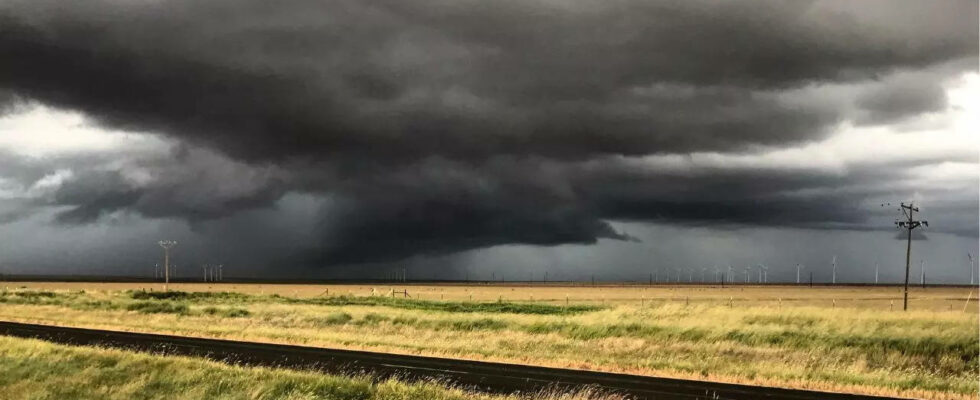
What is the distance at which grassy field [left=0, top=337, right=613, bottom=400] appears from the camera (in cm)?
1739

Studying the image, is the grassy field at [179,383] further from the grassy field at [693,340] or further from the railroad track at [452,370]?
the grassy field at [693,340]

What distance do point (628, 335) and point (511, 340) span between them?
6.82 metres

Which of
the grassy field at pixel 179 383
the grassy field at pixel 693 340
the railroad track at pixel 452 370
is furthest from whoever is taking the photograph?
the grassy field at pixel 693 340

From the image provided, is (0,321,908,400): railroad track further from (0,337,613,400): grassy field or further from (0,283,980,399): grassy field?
(0,337,613,400): grassy field

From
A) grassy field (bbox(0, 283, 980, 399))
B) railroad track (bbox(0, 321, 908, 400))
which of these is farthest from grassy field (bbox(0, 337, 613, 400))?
grassy field (bbox(0, 283, 980, 399))

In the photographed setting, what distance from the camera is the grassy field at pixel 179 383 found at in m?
17.4

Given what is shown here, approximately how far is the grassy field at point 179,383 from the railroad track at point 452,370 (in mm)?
2440

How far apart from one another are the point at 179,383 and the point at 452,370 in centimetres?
895

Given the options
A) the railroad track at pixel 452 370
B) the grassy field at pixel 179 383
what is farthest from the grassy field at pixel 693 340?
the grassy field at pixel 179 383

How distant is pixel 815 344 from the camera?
35000 millimetres

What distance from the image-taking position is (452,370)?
24.7 m

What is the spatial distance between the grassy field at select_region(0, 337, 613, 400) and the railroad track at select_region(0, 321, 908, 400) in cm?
244

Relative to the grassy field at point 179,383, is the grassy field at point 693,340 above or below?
below

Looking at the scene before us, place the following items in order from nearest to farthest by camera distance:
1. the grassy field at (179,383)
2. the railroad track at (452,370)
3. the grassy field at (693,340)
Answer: the grassy field at (179,383) < the railroad track at (452,370) < the grassy field at (693,340)
